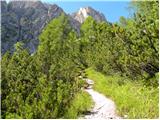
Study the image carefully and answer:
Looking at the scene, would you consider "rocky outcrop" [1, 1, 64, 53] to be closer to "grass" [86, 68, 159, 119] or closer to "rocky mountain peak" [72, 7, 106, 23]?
"rocky mountain peak" [72, 7, 106, 23]

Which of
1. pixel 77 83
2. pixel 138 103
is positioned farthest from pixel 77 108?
pixel 77 83

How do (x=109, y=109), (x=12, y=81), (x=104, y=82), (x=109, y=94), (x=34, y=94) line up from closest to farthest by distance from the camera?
(x=34, y=94) → (x=12, y=81) → (x=109, y=109) → (x=109, y=94) → (x=104, y=82)

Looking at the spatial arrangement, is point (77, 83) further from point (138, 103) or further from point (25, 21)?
point (25, 21)

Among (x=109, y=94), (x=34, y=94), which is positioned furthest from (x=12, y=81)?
(x=109, y=94)

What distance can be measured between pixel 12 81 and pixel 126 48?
3765mm

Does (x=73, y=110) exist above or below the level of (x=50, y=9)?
below

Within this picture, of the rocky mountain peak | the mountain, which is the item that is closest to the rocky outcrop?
the mountain

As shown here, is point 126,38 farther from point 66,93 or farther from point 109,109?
point 66,93

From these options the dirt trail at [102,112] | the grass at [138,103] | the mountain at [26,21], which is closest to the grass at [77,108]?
the dirt trail at [102,112]

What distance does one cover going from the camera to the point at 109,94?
44.7 ft

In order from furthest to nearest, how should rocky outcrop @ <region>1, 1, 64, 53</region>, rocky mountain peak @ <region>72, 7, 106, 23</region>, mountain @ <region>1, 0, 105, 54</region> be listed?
rocky mountain peak @ <region>72, 7, 106, 23</region>, mountain @ <region>1, 0, 105, 54</region>, rocky outcrop @ <region>1, 1, 64, 53</region>

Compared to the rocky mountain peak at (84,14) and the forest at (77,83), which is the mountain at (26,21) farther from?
the forest at (77,83)

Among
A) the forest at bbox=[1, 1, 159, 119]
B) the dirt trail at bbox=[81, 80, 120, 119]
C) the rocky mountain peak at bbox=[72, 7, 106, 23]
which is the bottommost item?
the dirt trail at bbox=[81, 80, 120, 119]

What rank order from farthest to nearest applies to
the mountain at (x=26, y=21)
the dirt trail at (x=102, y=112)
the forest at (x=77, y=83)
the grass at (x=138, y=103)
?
the mountain at (x=26, y=21), the dirt trail at (x=102, y=112), the grass at (x=138, y=103), the forest at (x=77, y=83)
